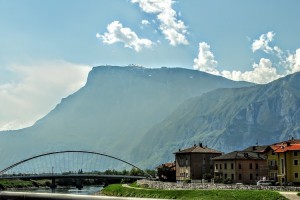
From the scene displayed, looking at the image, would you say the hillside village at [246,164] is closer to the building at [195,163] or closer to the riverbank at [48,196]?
the building at [195,163]

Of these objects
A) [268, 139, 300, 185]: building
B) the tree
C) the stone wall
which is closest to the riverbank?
the stone wall

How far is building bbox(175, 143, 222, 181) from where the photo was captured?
386 feet

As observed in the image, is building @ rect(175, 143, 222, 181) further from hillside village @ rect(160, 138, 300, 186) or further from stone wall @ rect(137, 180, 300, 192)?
stone wall @ rect(137, 180, 300, 192)

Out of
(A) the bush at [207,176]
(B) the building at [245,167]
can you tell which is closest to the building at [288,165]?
(B) the building at [245,167]

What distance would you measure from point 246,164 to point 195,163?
56.1 feet

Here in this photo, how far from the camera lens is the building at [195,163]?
118 meters

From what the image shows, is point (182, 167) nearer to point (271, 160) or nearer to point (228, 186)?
point (271, 160)

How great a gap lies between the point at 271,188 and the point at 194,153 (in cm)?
4951

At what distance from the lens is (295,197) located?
5709 cm

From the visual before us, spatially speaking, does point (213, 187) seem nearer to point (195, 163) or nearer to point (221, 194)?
point (221, 194)

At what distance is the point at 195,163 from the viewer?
118188 mm

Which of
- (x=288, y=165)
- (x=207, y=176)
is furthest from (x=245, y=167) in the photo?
(x=288, y=165)

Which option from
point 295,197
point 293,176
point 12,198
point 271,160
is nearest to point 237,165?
point 271,160

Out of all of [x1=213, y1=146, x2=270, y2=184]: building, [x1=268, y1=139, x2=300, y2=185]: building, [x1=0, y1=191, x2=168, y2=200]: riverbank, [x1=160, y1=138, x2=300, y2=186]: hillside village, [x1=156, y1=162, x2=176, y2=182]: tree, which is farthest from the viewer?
[x1=156, y1=162, x2=176, y2=182]: tree
